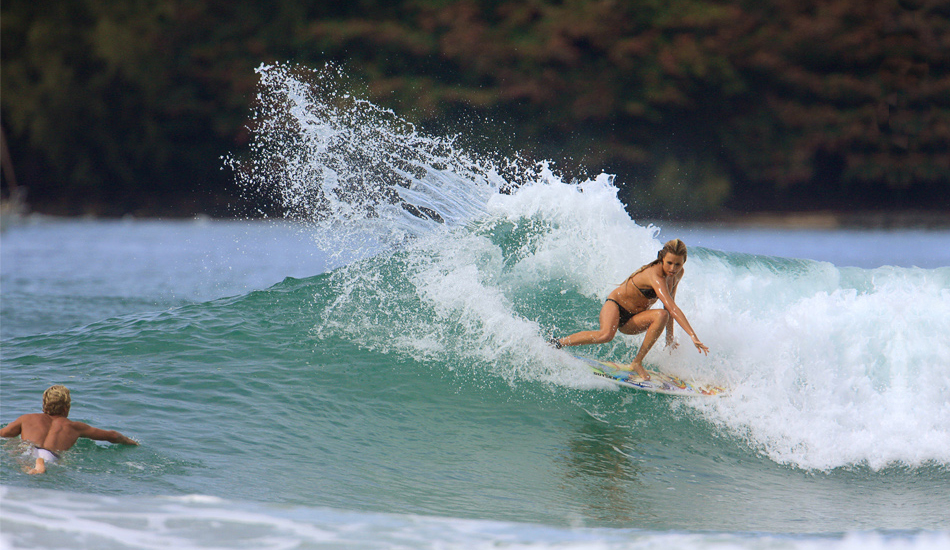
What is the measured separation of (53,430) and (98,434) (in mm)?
256

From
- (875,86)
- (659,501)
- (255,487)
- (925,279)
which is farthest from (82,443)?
(875,86)

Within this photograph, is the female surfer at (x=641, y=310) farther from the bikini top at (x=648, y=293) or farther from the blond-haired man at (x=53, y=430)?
the blond-haired man at (x=53, y=430)

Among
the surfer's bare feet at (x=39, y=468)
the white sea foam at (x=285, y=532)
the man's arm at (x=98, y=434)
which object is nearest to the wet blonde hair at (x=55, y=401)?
the man's arm at (x=98, y=434)

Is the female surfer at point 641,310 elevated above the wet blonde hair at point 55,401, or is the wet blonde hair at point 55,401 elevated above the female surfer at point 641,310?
the female surfer at point 641,310

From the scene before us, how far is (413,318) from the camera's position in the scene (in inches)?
306

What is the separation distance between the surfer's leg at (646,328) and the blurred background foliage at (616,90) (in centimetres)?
3030

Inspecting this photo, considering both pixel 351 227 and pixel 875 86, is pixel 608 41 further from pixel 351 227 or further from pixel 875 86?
pixel 351 227

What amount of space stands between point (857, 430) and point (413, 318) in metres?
3.69

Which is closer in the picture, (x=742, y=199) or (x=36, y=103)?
(x=742, y=199)

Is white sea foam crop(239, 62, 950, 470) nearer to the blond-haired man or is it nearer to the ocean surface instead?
the ocean surface

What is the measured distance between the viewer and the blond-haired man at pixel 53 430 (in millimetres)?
5215

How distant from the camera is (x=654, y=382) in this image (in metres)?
6.81

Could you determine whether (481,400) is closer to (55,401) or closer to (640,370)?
(640,370)

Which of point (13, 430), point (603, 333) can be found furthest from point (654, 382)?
point (13, 430)
